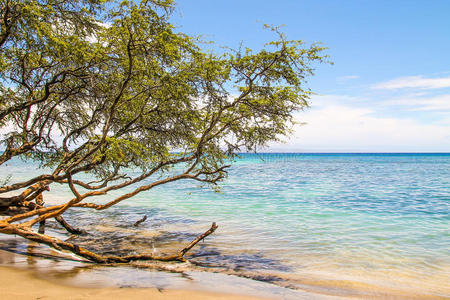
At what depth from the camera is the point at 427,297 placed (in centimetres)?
799

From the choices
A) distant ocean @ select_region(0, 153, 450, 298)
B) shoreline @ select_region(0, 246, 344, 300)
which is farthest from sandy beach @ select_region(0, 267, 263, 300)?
distant ocean @ select_region(0, 153, 450, 298)

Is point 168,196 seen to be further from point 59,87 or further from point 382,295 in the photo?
point 382,295

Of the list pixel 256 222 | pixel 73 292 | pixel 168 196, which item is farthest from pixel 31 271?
pixel 168 196

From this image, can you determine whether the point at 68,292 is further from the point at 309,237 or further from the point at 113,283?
the point at 309,237

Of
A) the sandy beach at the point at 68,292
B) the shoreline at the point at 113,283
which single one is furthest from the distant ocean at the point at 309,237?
the sandy beach at the point at 68,292

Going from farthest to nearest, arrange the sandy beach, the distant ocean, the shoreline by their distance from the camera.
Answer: the distant ocean < the shoreline < the sandy beach

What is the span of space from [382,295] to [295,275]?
7.13 ft

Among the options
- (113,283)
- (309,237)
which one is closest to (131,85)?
(113,283)

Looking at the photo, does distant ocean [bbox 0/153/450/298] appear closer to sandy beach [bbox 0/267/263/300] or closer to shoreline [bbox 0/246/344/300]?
shoreline [bbox 0/246/344/300]

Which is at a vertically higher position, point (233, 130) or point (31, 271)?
point (233, 130)

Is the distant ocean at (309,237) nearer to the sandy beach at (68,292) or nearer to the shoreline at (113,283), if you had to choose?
the shoreline at (113,283)

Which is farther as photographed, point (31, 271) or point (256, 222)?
point (256, 222)

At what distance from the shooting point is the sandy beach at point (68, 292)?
6215 millimetres

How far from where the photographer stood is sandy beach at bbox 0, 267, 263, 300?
6215mm
